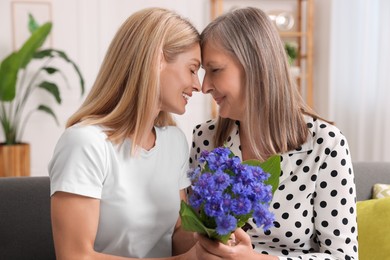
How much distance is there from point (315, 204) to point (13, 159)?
303 centimetres

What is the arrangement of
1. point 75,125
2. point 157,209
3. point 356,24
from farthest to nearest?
1. point 356,24
2. point 157,209
3. point 75,125

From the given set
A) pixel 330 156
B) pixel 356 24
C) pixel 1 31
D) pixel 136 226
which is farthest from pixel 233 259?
pixel 1 31

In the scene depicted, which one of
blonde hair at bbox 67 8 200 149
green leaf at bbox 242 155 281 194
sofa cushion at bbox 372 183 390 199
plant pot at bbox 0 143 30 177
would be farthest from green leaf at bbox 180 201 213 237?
plant pot at bbox 0 143 30 177

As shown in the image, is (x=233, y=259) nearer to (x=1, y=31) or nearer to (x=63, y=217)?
(x=63, y=217)

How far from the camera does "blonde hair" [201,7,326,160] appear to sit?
1.71 metres

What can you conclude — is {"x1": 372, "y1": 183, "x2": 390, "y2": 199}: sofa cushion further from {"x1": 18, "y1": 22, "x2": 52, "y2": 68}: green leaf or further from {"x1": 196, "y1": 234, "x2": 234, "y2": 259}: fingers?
{"x1": 18, "y1": 22, "x2": 52, "y2": 68}: green leaf

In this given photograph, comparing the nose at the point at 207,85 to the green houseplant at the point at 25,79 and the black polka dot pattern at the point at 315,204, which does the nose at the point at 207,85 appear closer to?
the black polka dot pattern at the point at 315,204

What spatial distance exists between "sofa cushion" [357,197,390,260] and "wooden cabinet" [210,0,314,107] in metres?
2.98

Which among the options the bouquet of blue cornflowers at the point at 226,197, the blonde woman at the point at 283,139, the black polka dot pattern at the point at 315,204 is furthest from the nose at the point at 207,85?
the bouquet of blue cornflowers at the point at 226,197

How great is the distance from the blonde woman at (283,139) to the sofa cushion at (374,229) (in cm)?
29

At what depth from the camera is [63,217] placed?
1.45m

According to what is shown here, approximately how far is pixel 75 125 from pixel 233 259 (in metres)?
0.54

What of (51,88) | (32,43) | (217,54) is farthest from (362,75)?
(217,54)

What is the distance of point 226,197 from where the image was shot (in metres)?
1.21
